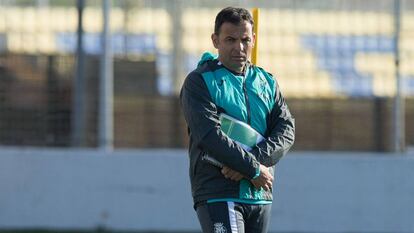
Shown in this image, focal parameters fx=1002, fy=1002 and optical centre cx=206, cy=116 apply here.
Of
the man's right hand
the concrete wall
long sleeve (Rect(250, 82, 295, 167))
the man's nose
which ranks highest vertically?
the man's nose

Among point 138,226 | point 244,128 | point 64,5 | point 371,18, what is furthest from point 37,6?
point 244,128

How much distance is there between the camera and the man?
4.72m

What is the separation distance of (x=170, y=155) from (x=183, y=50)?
1.10 metres

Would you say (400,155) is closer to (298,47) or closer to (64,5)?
(298,47)

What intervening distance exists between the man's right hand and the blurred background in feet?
16.5

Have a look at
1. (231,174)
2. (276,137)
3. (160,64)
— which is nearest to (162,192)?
(160,64)

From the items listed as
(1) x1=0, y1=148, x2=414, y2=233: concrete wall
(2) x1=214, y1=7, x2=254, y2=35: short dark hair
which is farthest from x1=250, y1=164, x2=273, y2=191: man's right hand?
(1) x1=0, y1=148, x2=414, y2=233: concrete wall

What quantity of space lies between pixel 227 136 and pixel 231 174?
181mm

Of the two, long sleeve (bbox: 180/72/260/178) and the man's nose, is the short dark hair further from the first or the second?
long sleeve (bbox: 180/72/260/178)

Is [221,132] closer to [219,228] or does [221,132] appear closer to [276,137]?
[276,137]

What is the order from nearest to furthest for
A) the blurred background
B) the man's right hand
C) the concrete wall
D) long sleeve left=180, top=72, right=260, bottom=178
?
long sleeve left=180, top=72, right=260, bottom=178 < the man's right hand < the concrete wall < the blurred background

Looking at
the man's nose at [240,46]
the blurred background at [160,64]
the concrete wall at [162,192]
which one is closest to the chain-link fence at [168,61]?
the blurred background at [160,64]

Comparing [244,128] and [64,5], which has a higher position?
[64,5]

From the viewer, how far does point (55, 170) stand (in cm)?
957
